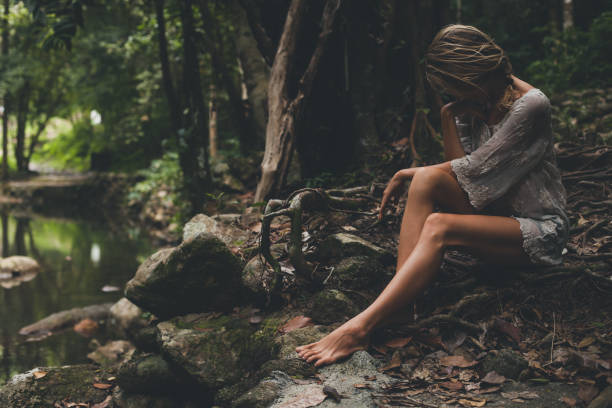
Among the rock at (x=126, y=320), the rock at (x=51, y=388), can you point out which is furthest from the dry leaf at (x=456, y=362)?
the rock at (x=126, y=320)

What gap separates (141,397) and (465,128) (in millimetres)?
2634

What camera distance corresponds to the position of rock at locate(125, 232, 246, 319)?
302 centimetres

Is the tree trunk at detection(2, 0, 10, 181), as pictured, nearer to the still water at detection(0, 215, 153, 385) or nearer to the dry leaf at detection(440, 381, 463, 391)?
the still water at detection(0, 215, 153, 385)

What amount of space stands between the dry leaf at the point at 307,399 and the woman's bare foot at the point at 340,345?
0.19 metres

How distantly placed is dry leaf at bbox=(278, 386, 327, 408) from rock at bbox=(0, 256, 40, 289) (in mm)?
7181

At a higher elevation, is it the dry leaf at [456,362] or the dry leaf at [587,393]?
the dry leaf at [587,393]

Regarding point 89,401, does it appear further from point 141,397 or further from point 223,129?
point 223,129

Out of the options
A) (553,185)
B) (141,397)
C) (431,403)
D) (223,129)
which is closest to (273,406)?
(431,403)

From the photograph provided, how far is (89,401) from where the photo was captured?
3328 millimetres

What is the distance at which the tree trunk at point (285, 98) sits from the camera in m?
4.34

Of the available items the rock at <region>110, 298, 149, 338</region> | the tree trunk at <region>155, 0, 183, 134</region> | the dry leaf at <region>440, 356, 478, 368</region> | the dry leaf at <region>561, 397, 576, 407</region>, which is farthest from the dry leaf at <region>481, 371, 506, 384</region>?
the tree trunk at <region>155, 0, 183, 134</region>

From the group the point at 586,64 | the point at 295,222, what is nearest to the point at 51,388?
the point at 295,222

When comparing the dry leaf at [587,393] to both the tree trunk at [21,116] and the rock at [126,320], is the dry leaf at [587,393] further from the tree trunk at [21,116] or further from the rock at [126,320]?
the tree trunk at [21,116]

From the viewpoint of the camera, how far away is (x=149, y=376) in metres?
3.08
